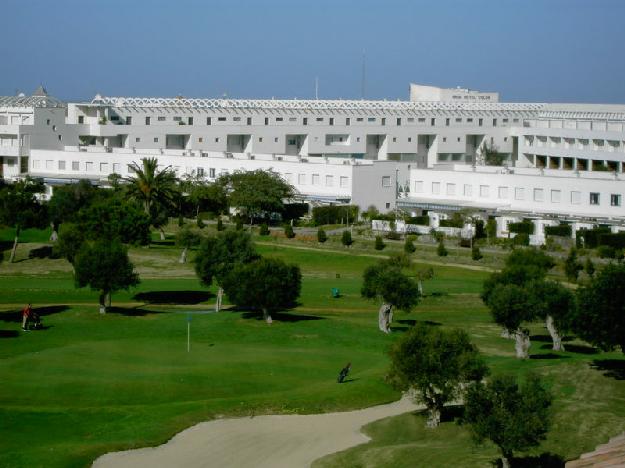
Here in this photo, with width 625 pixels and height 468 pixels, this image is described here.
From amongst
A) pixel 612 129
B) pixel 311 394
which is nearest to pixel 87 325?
pixel 311 394

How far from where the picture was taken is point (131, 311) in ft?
164

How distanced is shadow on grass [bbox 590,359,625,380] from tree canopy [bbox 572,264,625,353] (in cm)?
75

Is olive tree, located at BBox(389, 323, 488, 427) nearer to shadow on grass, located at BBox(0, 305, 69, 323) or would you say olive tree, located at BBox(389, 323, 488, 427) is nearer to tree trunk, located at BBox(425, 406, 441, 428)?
tree trunk, located at BBox(425, 406, 441, 428)

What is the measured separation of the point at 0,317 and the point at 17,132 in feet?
165

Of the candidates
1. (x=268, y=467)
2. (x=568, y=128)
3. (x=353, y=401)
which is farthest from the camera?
(x=568, y=128)

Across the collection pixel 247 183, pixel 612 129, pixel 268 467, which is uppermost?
pixel 612 129

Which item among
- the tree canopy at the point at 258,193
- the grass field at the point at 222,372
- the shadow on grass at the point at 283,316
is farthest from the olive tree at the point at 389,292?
the tree canopy at the point at 258,193

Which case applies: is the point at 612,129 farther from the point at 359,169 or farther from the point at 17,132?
the point at 17,132

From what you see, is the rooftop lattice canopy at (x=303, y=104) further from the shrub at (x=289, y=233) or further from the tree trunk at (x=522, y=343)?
the tree trunk at (x=522, y=343)

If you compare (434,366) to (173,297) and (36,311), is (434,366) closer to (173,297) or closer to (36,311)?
(36,311)

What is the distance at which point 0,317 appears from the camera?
4772 centimetres

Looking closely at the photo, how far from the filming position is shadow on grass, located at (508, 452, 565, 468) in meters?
28.0

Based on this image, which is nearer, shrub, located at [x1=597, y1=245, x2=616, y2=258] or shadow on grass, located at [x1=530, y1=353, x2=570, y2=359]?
shadow on grass, located at [x1=530, y1=353, x2=570, y2=359]

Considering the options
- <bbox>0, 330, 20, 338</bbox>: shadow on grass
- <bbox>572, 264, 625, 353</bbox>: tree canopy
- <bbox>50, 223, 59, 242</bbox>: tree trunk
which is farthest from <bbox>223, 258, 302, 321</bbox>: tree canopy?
<bbox>50, 223, 59, 242</bbox>: tree trunk
